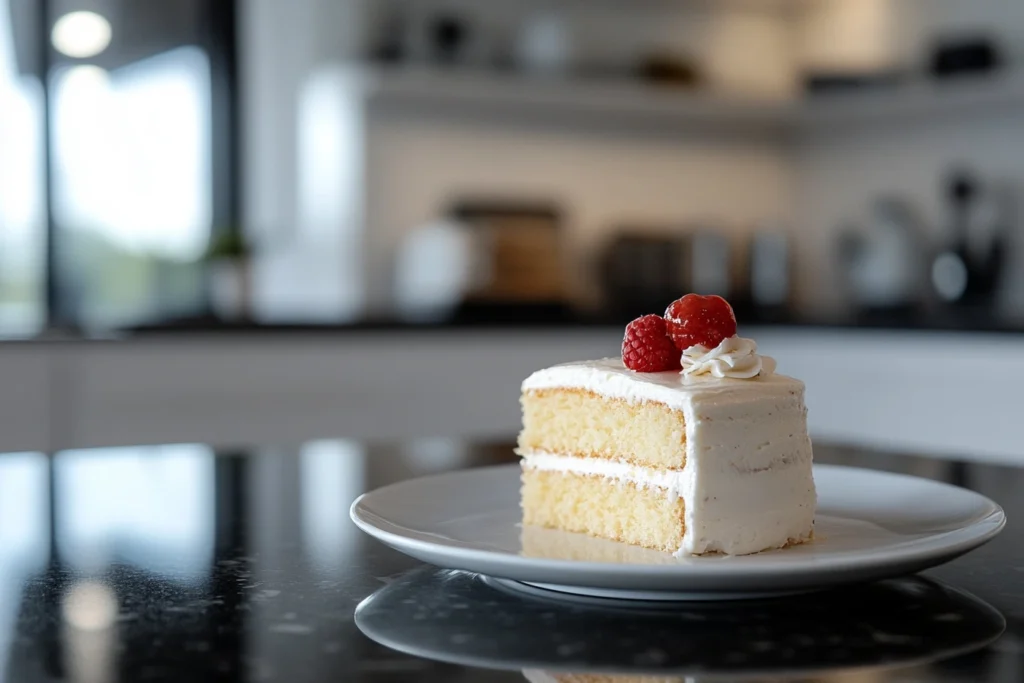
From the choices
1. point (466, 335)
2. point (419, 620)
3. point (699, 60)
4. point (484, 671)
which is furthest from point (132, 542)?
point (699, 60)

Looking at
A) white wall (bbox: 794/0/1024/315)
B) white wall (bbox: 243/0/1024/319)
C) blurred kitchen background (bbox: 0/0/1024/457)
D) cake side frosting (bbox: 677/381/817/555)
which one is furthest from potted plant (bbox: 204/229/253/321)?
cake side frosting (bbox: 677/381/817/555)

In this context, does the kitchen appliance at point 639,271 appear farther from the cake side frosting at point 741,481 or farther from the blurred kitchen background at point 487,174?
the cake side frosting at point 741,481

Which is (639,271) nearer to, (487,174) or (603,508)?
(487,174)

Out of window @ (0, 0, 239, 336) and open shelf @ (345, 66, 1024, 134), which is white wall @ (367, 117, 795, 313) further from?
window @ (0, 0, 239, 336)

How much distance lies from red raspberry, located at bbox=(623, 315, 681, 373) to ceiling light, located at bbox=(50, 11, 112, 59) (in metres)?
3.17

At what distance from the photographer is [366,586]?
873mm

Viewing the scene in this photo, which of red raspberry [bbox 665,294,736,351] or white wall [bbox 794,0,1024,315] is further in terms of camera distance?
white wall [bbox 794,0,1024,315]

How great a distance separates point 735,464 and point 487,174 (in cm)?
308

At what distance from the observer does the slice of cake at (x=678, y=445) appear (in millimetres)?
992

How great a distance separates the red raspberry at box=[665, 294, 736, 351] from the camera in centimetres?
107

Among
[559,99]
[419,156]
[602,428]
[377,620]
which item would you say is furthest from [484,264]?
[377,620]

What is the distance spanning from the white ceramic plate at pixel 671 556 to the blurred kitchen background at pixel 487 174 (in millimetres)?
2067

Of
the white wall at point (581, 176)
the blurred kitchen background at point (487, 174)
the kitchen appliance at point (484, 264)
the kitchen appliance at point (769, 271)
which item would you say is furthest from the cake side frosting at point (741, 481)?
the kitchen appliance at point (769, 271)

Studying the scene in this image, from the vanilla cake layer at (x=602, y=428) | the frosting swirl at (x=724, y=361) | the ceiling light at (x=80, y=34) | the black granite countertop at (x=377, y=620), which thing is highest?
the ceiling light at (x=80, y=34)
